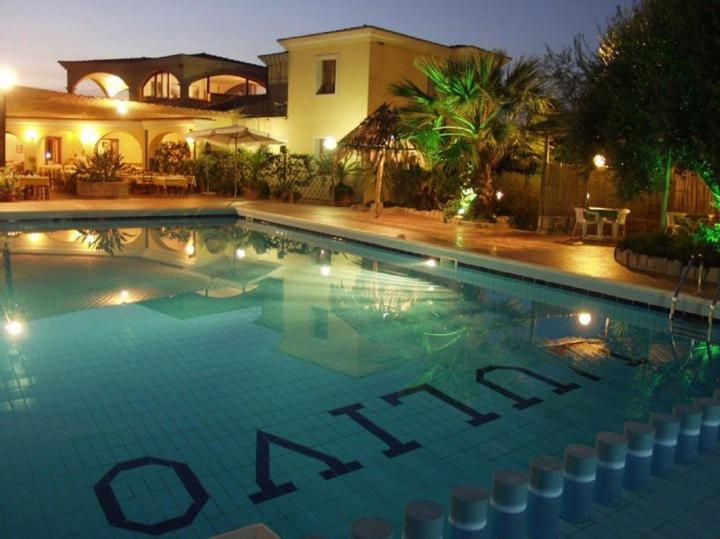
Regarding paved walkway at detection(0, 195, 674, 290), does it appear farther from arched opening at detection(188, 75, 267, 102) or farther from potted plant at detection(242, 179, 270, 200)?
arched opening at detection(188, 75, 267, 102)

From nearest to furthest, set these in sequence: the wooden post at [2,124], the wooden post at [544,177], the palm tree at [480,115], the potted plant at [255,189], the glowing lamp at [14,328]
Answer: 1. the glowing lamp at [14,328]
2. the palm tree at [480,115]
3. the wooden post at [544,177]
4. the wooden post at [2,124]
5. the potted plant at [255,189]

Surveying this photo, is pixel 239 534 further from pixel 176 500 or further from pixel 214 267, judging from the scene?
pixel 214 267

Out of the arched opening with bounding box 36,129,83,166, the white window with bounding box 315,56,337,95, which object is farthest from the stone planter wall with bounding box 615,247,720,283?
the arched opening with bounding box 36,129,83,166

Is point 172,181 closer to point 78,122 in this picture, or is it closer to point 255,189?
point 255,189

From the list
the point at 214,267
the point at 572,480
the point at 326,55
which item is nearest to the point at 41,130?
the point at 326,55

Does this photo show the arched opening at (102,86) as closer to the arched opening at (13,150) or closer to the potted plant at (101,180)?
the arched opening at (13,150)

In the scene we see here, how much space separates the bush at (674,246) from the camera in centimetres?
962

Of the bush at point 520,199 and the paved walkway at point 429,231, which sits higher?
the bush at point 520,199

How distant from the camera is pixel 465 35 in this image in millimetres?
28891

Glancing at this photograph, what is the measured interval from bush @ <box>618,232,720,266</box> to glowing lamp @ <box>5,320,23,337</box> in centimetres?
861

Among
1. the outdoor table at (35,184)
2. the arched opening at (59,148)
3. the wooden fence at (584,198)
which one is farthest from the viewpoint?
the arched opening at (59,148)

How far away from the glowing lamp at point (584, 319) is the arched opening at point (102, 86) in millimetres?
29948

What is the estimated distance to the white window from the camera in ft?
74.2

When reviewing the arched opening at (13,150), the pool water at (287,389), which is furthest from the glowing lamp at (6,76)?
the arched opening at (13,150)
